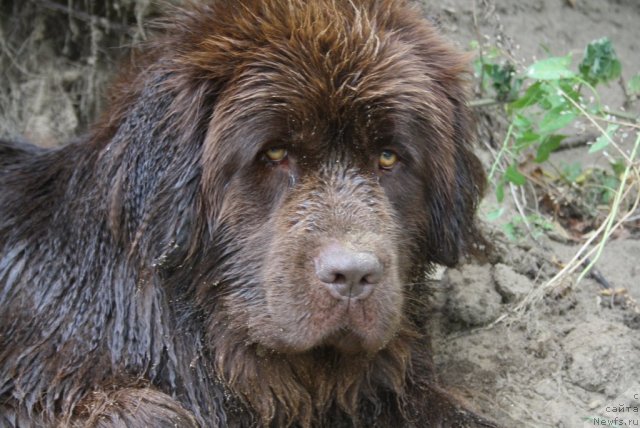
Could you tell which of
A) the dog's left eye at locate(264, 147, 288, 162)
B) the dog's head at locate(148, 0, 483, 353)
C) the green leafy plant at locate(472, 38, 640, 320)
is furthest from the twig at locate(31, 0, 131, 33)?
the dog's left eye at locate(264, 147, 288, 162)

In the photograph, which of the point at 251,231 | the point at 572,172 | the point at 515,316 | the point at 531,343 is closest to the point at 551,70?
the point at 515,316

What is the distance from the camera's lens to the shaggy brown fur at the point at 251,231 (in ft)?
11.8

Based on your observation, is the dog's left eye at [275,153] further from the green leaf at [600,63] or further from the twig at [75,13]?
the twig at [75,13]

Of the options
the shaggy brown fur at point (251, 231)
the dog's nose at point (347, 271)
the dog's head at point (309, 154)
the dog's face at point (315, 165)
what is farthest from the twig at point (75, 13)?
the dog's nose at point (347, 271)

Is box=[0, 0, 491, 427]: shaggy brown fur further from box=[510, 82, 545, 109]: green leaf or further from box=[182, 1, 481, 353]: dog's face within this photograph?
box=[510, 82, 545, 109]: green leaf

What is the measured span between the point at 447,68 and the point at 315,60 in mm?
657

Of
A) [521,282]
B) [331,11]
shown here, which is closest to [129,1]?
[331,11]

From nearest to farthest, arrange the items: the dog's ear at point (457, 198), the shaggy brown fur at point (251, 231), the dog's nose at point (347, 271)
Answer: the dog's nose at point (347, 271)
the shaggy brown fur at point (251, 231)
the dog's ear at point (457, 198)

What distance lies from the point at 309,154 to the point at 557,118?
1884mm

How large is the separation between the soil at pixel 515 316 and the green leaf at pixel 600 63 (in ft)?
2.83

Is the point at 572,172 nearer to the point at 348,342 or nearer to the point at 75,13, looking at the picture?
the point at 348,342

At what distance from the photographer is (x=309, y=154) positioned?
12.0 ft

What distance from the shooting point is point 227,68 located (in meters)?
3.67

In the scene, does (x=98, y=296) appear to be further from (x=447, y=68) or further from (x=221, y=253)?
(x=447, y=68)
